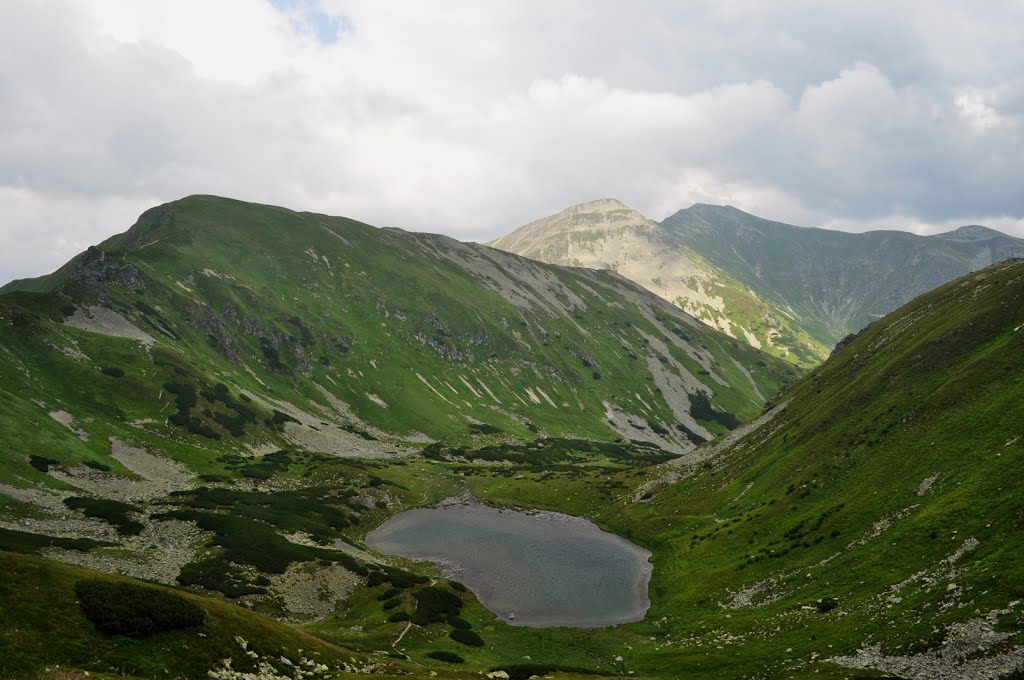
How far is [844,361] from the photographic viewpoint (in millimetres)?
112500

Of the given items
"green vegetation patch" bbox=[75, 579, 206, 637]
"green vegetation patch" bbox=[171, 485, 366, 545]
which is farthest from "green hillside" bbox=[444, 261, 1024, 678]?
"green vegetation patch" bbox=[171, 485, 366, 545]

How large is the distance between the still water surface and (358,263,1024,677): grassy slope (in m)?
3.83

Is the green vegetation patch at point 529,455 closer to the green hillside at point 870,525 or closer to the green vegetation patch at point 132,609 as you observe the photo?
the green hillside at point 870,525

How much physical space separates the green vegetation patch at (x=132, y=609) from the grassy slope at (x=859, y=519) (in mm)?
35420

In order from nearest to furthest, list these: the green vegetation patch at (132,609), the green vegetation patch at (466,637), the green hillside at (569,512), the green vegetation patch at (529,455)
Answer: the green vegetation patch at (132,609) < the green hillside at (569,512) < the green vegetation patch at (466,637) < the green vegetation patch at (529,455)

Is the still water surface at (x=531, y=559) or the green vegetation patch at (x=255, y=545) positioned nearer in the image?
the green vegetation patch at (x=255, y=545)

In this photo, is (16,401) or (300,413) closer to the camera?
(16,401)

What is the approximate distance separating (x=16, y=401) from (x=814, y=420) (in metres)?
131

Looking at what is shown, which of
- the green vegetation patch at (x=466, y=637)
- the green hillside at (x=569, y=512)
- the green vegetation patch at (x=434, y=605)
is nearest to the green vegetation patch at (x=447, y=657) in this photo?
the green hillside at (x=569, y=512)

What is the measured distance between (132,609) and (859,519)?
62.7 metres

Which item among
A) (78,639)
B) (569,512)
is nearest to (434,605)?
(78,639)

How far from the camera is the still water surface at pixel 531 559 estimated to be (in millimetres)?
69000

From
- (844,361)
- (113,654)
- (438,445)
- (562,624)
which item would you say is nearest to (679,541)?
(562,624)

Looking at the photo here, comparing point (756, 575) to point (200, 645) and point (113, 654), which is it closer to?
point (200, 645)
